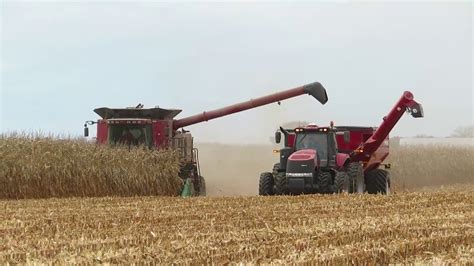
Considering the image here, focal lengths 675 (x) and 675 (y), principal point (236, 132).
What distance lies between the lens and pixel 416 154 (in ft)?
93.8

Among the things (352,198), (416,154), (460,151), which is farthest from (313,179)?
(460,151)

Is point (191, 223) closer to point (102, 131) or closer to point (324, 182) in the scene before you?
point (324, 182)

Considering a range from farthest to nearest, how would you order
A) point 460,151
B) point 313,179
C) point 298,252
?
1. point 460,151
2. point 313,179
3. point 298,252

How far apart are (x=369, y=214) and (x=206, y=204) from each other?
2.89m

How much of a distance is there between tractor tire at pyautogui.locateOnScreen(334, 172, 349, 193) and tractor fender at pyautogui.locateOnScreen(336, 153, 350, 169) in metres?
0.71

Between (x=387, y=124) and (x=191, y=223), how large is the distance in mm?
7922

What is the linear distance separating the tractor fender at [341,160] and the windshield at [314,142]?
423 mm

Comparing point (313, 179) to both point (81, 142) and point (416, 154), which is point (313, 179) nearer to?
point (81, 142)

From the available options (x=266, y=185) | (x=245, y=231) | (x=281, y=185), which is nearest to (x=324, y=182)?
(x=281, y=185)

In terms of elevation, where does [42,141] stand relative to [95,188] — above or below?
above

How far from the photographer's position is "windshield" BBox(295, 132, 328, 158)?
46.4 ft

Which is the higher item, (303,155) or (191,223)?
(303,155)

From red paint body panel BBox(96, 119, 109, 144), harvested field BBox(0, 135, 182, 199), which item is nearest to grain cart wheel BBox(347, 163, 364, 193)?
harvested field BBox(0, 135, 182, 199)

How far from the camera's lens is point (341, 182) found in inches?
525
